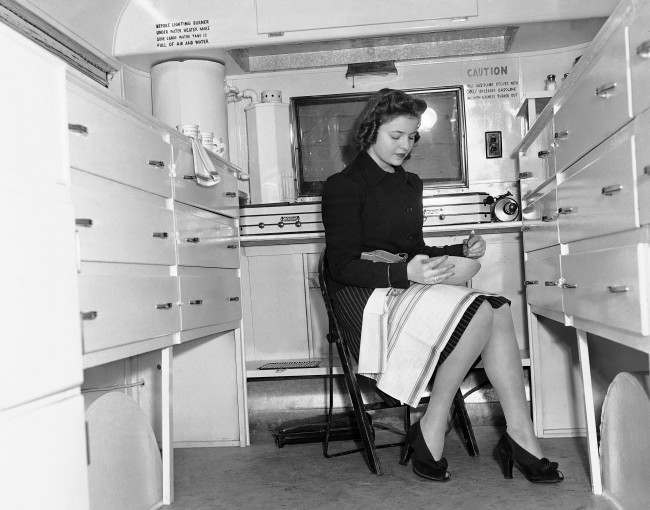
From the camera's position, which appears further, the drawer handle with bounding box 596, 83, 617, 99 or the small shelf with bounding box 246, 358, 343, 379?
the small shelf with bounding box 246, 358, 343, 379

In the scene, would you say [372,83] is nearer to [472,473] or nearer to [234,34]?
[234,34]

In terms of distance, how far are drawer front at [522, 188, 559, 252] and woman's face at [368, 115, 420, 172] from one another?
0.50 metres

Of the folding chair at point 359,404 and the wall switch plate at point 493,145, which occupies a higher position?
the wall switch plate at point 493,145

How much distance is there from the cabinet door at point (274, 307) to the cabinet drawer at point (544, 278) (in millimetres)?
1067

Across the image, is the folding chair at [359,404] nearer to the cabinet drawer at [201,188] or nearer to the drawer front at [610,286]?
the cabinet drawer at [201,188]

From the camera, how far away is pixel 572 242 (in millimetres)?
2217

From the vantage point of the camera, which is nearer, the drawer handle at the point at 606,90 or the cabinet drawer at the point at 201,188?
the drawer handle at the point at 606,90

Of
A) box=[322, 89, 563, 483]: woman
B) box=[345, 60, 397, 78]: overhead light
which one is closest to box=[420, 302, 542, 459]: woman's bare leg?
box=[322, 89, 563, 483]: woman

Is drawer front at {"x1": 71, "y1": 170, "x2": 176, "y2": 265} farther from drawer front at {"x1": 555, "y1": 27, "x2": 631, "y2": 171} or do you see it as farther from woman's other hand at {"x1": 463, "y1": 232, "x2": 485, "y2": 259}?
drawer front at {"x1": 555, "y1": 27, "x2": 631, "y2": 171}

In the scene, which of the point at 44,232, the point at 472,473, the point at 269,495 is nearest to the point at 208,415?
the point at 269,495

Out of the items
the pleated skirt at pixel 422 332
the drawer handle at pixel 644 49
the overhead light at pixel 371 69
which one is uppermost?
the overhead light at pixel 371 69

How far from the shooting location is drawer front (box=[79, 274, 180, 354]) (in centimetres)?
173

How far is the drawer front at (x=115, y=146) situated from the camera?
1736 mm

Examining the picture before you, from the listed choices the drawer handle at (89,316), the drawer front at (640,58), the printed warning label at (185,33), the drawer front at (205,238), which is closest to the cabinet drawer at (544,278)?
the drawer front at (640,58)
